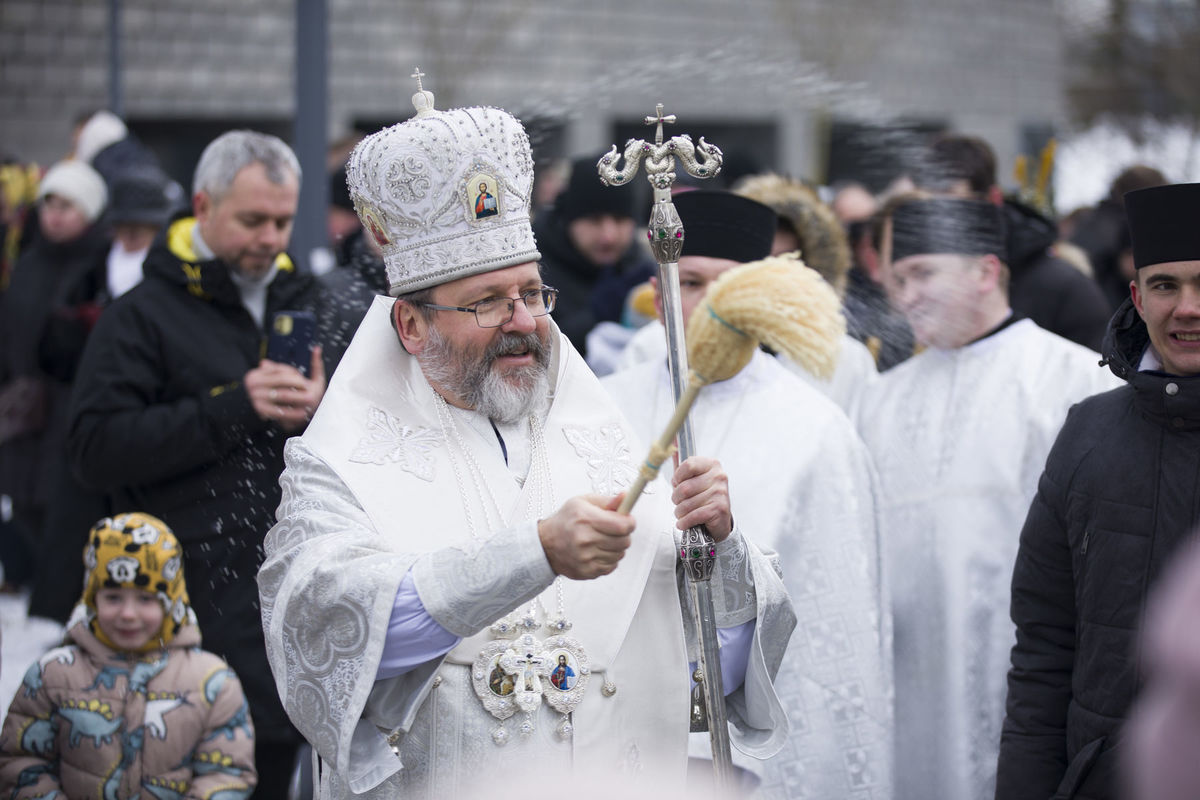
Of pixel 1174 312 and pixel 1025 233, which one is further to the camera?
pixel 1025 233

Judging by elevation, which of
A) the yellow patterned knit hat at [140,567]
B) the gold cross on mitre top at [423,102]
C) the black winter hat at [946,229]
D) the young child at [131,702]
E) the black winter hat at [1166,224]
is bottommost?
the young child at [131,702]

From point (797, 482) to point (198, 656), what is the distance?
1763mm

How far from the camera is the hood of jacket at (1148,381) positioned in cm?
321

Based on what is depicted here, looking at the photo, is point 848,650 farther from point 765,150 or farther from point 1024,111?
point 1024,111

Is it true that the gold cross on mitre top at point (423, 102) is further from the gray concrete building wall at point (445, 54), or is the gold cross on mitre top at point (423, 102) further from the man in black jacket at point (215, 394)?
the gray concrete building wall at point (445, 54)

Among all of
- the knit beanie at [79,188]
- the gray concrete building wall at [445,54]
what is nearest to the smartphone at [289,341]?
the knit beanie at [79,188]

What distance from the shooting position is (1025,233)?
6.00 metres

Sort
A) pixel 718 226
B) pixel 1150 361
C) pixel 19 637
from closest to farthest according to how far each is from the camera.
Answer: pixel 1150 361, pixel 718 226, pixel 19 637

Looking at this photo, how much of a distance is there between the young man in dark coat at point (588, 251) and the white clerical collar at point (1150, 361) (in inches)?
147

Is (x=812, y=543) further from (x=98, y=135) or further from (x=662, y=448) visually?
(x=98, y=135)

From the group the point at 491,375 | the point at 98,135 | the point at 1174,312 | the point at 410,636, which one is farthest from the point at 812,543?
the point at 98,135

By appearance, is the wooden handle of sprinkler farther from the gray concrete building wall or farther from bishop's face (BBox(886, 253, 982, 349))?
the gray concrete building wall

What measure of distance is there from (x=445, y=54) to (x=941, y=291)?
12892mm

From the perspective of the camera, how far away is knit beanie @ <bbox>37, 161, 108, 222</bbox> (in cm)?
787
